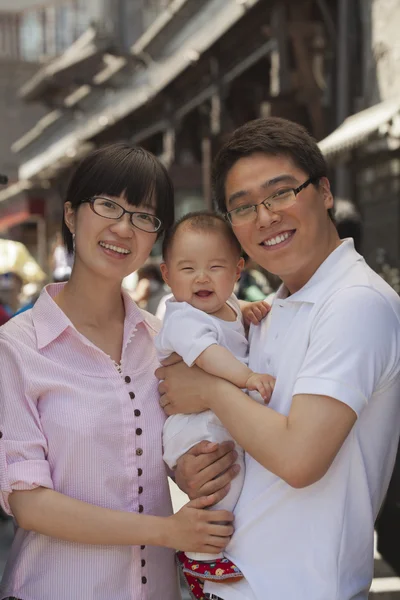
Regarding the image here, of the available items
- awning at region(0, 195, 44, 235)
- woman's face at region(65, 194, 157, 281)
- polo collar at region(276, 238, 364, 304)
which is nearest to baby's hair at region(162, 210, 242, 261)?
woman's face at region(65, 194, 157, 281)

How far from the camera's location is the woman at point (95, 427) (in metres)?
2.31

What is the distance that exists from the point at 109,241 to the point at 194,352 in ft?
1.59

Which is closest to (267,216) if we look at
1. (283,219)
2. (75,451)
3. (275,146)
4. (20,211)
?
(283,219)

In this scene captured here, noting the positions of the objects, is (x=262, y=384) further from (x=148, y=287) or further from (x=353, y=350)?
(x=148, y=287)

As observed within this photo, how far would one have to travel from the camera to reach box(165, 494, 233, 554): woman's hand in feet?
7.50

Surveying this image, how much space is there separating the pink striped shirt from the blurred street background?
0.79 metres

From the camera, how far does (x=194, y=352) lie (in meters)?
2.45

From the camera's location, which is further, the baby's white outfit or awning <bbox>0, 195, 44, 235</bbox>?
awning <bbox>0, 195, 44, 235</bbox>

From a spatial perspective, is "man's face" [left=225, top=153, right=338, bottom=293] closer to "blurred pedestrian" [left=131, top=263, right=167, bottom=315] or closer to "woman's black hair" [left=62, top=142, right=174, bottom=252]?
"woman's black hair" [left=62, top=142, right=174, bottom=252]

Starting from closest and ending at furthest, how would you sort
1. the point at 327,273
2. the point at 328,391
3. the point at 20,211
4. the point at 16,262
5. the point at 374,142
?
1. the point at 328,391
2. the point at 327,273
3. the point at 374,142
4. the point at 16,262
5. the point at 20,211

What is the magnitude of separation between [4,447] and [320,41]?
29.5 ft

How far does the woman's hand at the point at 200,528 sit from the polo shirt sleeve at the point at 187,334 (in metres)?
0.44

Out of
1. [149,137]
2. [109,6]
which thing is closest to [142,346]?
[149,137]

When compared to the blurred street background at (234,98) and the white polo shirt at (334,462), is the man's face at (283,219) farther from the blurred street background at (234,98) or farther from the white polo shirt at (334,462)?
the blurred street background at (234,98)
